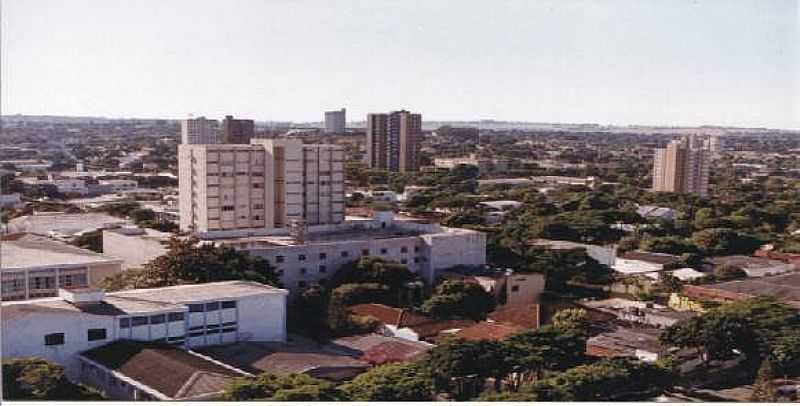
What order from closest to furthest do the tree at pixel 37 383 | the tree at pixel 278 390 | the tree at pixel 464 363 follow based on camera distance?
1. the tree at pixel 278 390
2. the tree at pixel 37 383
3. the tree at pixel 464 363

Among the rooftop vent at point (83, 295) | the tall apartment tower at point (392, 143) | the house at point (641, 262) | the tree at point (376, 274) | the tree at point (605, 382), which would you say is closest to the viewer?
the tree at point (605, 382)

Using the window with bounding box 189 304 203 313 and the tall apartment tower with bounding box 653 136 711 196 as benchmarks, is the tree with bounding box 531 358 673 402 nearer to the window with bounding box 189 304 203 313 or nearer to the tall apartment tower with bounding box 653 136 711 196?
the window with bounding box 189 304 203 313

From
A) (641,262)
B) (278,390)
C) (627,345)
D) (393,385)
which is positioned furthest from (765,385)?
(641,262)

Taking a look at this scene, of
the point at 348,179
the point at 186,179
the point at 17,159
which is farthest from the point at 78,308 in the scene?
the point at 17,159

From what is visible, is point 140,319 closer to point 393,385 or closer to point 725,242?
point 393,385

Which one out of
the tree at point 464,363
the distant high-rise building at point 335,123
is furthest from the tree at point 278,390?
the distant high-rise building at point 335,123

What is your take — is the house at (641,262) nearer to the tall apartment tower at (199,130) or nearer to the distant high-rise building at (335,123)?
the tall apartment tower at (199,130)

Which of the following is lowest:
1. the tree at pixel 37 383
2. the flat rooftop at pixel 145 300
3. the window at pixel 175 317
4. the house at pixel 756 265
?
the house at pixel 756 265
